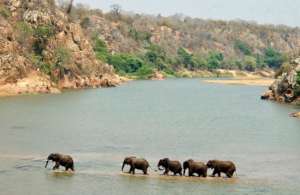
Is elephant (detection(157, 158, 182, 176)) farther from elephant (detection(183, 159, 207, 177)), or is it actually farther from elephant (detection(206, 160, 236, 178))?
elephant (detection(206, 160, 236, 178))

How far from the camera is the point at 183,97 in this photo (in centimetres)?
9588

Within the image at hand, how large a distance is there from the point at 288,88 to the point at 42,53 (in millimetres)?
39000

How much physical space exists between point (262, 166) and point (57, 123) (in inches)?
934

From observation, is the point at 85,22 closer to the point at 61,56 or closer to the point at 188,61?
the point at 188,61

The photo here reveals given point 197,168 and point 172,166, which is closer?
point 197,168

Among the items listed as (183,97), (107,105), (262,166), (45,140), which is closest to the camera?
(262,166)

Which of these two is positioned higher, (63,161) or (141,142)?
(63,161)

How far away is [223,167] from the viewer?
3553 cm

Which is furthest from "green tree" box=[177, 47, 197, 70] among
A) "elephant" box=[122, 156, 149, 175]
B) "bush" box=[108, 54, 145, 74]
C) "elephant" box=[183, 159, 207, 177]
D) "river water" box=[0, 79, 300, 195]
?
"elephant" box=[183, 159, 207, 177]

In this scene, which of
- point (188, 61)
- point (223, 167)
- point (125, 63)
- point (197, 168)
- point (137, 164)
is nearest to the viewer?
point (197, 168)

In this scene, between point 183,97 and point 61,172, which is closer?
point 61,172

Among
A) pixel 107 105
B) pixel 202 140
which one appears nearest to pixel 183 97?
pixel 107 105

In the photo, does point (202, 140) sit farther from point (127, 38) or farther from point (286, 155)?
point (127, 38)

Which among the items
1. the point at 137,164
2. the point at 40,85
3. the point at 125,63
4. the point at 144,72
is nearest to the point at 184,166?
the point at 137,164
